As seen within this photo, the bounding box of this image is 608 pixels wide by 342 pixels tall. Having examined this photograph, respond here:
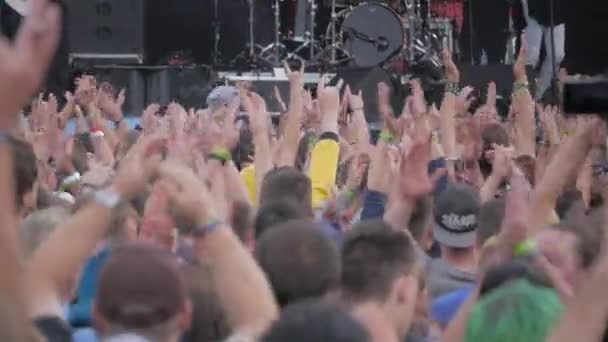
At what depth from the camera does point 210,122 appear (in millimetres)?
6145

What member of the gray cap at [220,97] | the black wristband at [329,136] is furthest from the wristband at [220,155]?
the gray cap at [220,97]

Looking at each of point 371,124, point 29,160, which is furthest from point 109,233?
point 371,124

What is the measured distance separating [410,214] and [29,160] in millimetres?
1365

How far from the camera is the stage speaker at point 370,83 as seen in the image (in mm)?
13586

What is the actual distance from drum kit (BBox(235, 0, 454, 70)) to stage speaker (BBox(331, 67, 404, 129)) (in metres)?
1.05

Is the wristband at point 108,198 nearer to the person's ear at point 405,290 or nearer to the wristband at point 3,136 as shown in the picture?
the person's ear at point 405,290

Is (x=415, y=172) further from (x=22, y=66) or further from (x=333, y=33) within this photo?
(x=333, y=33)

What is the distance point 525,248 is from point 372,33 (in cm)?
1298

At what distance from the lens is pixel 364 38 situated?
16.2 metres

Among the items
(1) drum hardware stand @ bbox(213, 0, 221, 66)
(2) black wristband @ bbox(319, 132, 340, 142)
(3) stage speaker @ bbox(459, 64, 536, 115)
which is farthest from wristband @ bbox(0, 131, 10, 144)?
(1) drum hardware stand @ bbox(213, 0, 221, 66)

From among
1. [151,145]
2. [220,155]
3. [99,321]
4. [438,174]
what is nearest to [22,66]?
[99,321]

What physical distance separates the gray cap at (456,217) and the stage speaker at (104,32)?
12602 mm

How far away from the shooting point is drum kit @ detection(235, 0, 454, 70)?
52.7 feet

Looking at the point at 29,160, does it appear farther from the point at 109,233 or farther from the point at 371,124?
the point at 371,124
